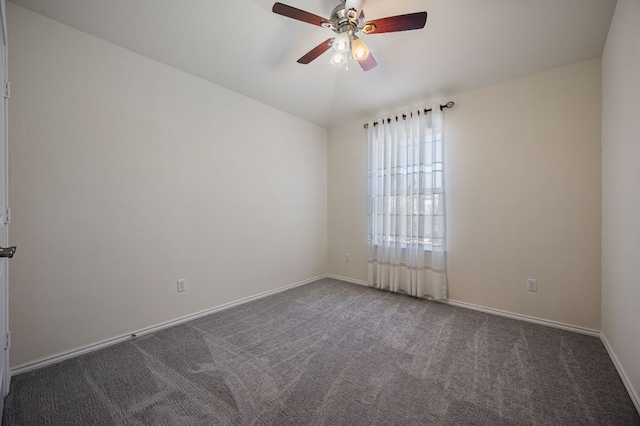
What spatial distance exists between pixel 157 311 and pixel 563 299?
12.4ft

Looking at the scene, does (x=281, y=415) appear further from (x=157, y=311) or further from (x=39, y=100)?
(x=39, y=100)

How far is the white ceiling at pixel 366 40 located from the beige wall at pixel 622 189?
1.17 ft

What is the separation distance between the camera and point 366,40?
7.58ft

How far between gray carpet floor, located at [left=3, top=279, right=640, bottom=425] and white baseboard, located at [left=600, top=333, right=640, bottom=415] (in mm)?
35

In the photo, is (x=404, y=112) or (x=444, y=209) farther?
(x=404, y=112)

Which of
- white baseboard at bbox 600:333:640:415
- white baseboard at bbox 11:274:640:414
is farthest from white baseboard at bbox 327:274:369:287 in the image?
white baseboard at bbox 600:333:640:415

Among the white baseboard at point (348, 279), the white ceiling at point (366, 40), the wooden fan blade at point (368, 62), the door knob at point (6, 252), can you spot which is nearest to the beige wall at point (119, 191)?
the white ceiling at point (366, 40)

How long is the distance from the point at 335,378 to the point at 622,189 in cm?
229

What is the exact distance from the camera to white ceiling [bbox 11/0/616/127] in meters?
1.88

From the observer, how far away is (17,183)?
5.52 feet

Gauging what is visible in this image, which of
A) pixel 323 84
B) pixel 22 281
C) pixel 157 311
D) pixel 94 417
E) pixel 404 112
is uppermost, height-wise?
pixel 323 84

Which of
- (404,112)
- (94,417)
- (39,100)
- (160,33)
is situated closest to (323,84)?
(404,112)

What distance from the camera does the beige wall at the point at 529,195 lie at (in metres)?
2.21

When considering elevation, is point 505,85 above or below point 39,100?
above
